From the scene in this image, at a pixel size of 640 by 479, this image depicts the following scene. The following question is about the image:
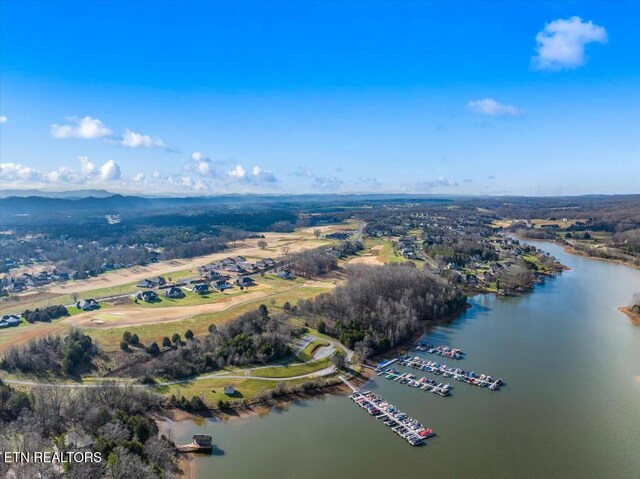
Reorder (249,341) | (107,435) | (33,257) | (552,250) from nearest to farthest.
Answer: (107,435) → (249,341) → (33,257) → (552,250)

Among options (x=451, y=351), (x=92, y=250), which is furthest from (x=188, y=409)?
(x=92, y=250)

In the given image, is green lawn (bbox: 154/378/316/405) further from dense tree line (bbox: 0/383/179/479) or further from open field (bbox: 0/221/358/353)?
open field (bbox: 0/221/358/353)

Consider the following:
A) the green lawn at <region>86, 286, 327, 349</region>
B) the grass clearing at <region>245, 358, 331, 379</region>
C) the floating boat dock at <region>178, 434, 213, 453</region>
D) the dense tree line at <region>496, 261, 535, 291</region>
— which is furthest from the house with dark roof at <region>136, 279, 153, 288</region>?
the dense tree line at <region>496, 261, 535, 291</region>

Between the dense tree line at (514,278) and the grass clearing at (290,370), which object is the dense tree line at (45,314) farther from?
the dense tree line at (514,278)

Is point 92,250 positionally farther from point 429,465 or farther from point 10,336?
point 429,465

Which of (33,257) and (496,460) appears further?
(33,257)

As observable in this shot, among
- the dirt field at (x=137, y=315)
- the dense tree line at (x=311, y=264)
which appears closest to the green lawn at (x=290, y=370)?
the dirt field at (x=137, y=315)

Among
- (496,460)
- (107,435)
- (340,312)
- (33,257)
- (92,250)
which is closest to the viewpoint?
(107,435)

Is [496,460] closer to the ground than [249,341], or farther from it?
closer to the ground
